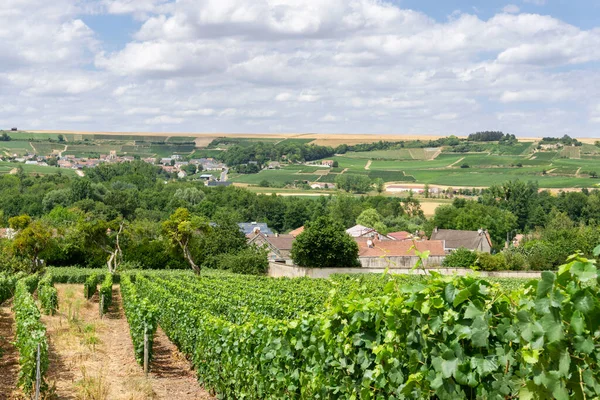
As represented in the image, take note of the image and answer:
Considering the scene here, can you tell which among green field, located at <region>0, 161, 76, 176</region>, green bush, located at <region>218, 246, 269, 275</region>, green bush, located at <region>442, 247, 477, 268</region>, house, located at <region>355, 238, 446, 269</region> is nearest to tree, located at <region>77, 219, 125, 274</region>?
green bush, located at <region>218, 246, 269, 275</region>

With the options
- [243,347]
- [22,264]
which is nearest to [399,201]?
[22,264]

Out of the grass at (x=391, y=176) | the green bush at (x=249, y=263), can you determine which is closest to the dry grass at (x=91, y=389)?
the green bush at (x=249, y=263)

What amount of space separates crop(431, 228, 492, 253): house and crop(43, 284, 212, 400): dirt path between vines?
205 feet

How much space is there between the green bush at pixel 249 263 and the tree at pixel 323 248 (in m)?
4.29

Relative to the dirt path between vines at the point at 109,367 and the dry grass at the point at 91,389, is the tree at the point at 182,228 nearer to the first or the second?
the dirt path between vines at the point at 109,367

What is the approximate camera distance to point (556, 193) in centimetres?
12700

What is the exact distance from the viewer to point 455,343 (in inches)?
188

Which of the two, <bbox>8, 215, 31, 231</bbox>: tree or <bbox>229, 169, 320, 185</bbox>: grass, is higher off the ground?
<bbox>8, 215, 31, 231</bbox>: tree

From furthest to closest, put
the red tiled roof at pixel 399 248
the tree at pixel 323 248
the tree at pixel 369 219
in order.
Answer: the tree at pixel 369 219 < the red tiled roof at pixel 399 248 < the tree at pixel 323 248

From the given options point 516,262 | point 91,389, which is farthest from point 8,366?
point 516,262

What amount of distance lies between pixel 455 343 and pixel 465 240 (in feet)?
260

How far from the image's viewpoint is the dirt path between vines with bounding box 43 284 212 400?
40.0ft

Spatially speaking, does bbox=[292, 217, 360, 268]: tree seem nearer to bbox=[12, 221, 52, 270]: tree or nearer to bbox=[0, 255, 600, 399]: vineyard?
bbox=[12, 221, 52, 270]: tree

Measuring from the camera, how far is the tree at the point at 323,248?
5394 centimetres
